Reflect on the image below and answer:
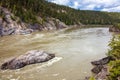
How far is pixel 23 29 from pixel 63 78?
7209 centimetres

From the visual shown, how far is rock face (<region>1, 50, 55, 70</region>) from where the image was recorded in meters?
35.8

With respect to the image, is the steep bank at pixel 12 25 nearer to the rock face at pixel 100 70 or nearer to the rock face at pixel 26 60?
the rock face at pixel 26 60

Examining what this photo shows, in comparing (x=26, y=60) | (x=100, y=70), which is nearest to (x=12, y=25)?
(x=26, y=60)

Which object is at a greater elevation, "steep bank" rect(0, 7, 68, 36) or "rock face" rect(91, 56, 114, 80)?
"steep bank" rect(0, 7, 68, 36)

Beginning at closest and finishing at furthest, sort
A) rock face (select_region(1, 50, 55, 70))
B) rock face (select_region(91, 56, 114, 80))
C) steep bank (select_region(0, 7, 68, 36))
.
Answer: rock face (select_region(91, 56, 114, 80)), rock face (select_region(1, 50, 55, 70)), steep bank (select_region(0, 7, 68, 36))

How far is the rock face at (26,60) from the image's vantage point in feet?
117

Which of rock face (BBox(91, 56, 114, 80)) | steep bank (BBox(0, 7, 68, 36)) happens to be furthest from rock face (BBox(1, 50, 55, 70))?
steep bank (BBox(0, 7, 68, 36))

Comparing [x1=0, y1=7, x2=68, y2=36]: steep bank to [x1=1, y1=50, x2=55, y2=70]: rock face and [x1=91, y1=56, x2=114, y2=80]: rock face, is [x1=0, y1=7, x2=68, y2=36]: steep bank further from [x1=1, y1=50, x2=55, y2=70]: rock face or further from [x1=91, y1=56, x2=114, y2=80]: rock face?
[x1=91, y1=56, x2=114, y2=80]: rock face

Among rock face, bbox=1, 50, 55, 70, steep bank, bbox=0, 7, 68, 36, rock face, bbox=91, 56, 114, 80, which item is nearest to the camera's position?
rock face, bbox=91, 56, 114, 80

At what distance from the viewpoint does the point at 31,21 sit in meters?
112

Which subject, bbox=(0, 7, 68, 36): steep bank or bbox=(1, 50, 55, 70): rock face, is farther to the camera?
bbox=(0, 7, 68, 36): steep bank

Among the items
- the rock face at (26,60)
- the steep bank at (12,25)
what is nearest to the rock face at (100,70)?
the rock face at (26,60)

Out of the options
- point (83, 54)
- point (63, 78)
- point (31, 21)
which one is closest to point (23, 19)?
point (31, 21)

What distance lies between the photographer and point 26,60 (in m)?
36.9
